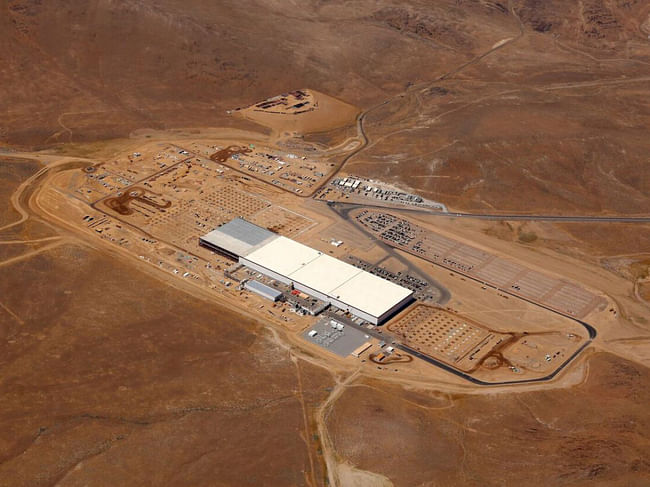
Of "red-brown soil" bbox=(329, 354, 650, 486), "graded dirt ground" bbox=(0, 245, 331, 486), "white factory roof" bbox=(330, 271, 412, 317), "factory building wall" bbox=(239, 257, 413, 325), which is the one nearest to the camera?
"red-brown soil" bbox=(329, 354, 650, 486)

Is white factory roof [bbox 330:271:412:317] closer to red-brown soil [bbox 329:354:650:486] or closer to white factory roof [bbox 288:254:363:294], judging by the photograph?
white factory roof [bbox 288:254:363:294]

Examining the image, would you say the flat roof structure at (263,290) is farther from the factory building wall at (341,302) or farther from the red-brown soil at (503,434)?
the red-brown soil at (503,434)

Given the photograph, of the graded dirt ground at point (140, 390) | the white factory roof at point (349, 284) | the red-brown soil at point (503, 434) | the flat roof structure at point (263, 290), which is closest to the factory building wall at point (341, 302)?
the white factory roof at point (349, 284)

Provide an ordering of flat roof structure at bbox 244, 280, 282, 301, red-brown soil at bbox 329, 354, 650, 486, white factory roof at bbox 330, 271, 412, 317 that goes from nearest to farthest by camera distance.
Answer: red-brown soil at bbox 329, 354, 650, 486, white factory roof at bbox 330, 271, 412, 317, flat roof structure at bbox 244, 280, 282, 301

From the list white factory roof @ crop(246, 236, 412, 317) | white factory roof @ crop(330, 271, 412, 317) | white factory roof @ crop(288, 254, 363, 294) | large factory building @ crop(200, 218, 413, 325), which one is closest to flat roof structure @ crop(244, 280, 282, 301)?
large factory building @ crop(200, 218, 413, 325)

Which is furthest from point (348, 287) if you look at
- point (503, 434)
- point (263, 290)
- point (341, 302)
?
point (503, 434)

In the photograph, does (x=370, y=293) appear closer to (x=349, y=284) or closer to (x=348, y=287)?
(x=348, y=287)

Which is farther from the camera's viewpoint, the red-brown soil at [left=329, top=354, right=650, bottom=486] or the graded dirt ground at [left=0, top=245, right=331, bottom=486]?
the graded dirt ground at [left=0, top=245, right=331, bottom=486]
